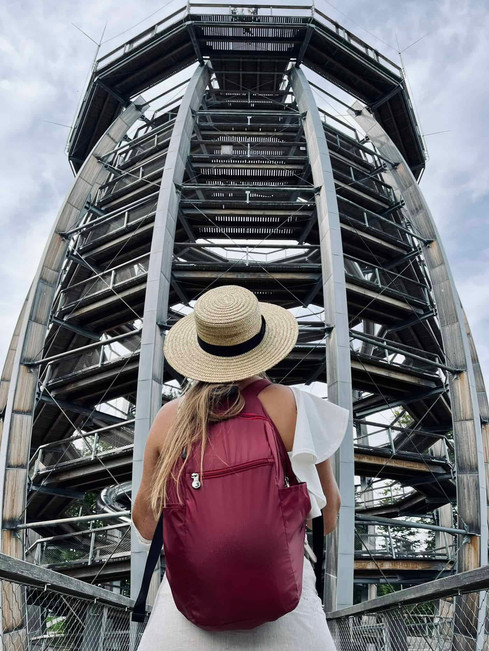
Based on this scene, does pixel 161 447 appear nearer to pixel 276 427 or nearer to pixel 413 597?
pixel 276 427

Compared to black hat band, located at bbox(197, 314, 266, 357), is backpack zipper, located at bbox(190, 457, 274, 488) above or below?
below

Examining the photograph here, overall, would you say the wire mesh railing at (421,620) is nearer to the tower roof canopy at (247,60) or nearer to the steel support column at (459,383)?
the steel support column at (459,383)

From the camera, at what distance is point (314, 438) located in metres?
1.56

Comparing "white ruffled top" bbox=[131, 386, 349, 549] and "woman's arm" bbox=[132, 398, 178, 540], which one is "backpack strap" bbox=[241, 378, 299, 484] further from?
"woman's arm" bbox=[132, 398, 178, 540]

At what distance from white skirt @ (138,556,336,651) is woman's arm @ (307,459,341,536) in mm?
258

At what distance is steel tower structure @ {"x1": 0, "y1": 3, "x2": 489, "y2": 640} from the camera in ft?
41.1

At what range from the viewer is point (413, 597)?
11.1 ft

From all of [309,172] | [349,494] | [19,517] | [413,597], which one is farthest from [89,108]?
[413,597]

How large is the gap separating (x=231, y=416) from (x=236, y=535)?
33 centimetres

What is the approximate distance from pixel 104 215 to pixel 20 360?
528 centimetres

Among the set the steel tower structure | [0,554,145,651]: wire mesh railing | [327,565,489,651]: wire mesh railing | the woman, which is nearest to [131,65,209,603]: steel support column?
the steel tower structure

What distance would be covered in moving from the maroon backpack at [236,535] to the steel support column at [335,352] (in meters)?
9.33

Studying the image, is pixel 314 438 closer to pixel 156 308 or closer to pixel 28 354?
pixel 156 308

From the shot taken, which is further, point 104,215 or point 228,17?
point 228,17
